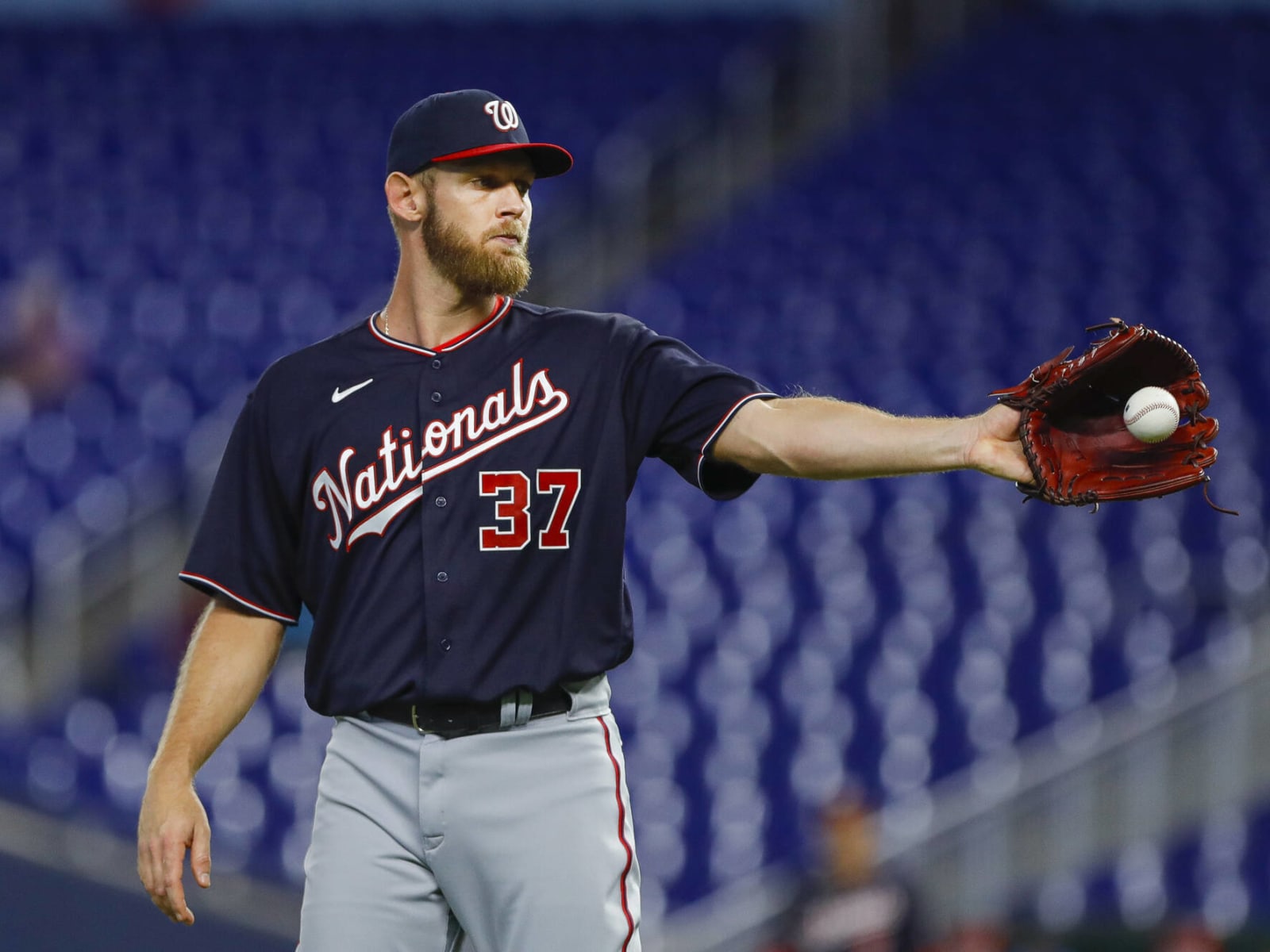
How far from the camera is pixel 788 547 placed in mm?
7070

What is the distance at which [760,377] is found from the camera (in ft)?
27.0

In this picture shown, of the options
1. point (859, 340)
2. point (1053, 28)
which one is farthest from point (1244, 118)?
point (859, 340)

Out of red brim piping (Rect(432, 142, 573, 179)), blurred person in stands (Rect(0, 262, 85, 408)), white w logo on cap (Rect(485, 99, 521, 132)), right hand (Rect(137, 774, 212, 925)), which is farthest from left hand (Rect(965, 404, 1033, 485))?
blurred person in stands (Rect(0, 262, 85, 408))

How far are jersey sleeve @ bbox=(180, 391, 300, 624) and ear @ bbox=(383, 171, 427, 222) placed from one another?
322 millimetres

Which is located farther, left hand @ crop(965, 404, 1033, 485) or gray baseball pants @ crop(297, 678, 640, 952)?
gray baseball pants @ crop(297, 678, 640, 952)

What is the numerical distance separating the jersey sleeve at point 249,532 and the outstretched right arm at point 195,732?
40 millimetres

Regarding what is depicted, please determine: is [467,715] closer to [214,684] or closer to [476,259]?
[214,684]

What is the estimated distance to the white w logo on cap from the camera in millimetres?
2322

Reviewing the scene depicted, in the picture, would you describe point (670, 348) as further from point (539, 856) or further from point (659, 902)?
point (659, 902)

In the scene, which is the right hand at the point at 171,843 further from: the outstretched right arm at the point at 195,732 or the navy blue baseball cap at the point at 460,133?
the navy blue baseball cap at the point at 460,133

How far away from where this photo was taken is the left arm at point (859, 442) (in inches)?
79.7

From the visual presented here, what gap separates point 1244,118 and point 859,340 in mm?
3477

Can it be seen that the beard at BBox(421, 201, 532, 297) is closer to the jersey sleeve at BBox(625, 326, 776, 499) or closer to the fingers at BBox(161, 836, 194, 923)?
the jersey sleeve at BBox(625, 326, 776, 499)

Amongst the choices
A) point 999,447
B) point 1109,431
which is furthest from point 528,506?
point 1109,431
